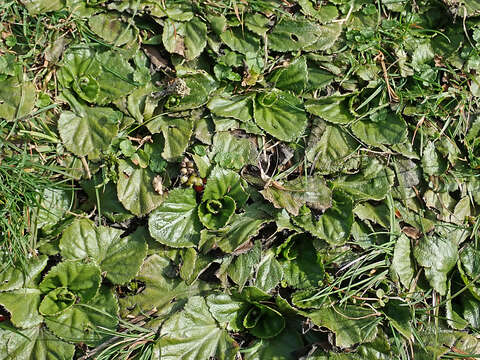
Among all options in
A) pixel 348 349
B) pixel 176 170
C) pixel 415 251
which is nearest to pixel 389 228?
pixel 415 251

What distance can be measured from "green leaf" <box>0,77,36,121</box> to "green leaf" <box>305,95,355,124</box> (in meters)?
1.49

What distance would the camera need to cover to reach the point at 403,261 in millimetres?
2705

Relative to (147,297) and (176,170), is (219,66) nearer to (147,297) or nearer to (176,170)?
(176,170)

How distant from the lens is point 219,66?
2.69 m

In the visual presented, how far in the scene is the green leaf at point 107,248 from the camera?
8.25 ft

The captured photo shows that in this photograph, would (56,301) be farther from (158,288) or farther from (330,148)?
(330,148)

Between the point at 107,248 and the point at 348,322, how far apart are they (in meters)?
1.33

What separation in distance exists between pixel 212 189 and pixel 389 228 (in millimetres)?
1019

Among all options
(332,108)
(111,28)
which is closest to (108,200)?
(111,28)

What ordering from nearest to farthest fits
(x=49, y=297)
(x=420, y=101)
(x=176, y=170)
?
(x=49, y=297) → (x=176, y=170) → (x=420, y=101)

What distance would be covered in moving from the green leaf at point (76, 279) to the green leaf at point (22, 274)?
59 millimetres

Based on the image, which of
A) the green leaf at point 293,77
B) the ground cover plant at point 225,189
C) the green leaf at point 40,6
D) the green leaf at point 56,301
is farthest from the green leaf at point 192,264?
the green leaf at point 40,6

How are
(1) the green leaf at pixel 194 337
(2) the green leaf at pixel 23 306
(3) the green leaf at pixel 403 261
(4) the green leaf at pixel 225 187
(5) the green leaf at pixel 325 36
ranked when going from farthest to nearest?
(5) the green leaf at pixel 325 36, (3) the green leaf at pixel 403 261, (4) the green leaf at pixel 225 187, (1) the green leaf at pixel 194 337, (2) the green leaf at pixel 23 306

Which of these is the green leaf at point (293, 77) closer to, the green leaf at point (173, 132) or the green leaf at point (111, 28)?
the green leaf at point (173, 132)
